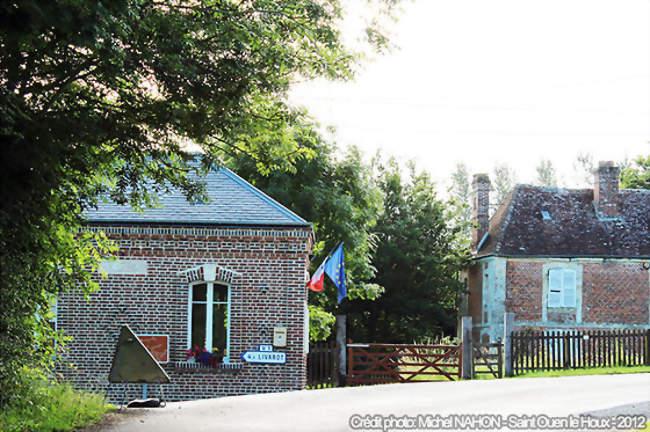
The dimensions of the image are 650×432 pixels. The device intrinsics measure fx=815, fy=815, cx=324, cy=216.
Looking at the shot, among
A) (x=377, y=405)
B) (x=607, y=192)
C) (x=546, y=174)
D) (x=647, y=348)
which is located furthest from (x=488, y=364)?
(x=546, y=174)

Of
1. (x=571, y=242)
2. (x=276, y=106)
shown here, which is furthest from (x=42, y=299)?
(x=571, y=242)

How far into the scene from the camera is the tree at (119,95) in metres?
9.17

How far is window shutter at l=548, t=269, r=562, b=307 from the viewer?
35.3 m

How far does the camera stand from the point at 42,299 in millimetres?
11812

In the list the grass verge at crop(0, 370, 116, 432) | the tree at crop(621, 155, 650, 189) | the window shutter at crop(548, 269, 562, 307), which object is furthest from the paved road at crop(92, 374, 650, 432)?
the tree at crop(621, 155, 650, 189)

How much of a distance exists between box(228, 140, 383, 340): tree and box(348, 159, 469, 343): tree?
5.11 metres

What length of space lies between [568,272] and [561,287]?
2.45 ft

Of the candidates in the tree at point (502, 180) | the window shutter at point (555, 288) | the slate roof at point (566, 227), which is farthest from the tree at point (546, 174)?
the window shutter at point (555, 288)

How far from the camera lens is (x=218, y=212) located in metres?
19.6

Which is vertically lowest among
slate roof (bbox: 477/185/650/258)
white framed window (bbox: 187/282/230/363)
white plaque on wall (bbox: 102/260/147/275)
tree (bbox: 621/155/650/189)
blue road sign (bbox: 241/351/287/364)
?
blue road sign (bbox: 241/351/287/364)

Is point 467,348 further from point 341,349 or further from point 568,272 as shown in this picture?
point 568,272

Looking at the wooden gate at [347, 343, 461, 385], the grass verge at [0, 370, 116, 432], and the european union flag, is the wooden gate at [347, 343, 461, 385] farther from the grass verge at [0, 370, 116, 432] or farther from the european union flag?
the grass verge at [0, 370, 116, 432]

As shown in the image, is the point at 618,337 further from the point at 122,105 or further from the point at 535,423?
A: the point at 122,105

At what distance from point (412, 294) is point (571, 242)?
7.42 m
